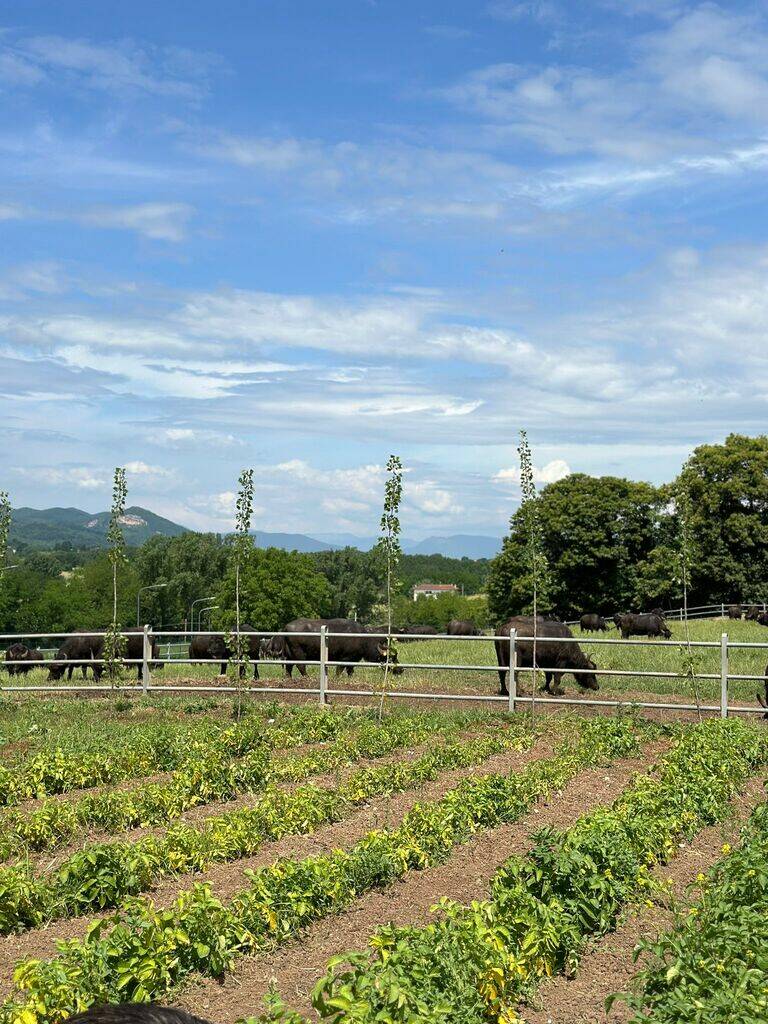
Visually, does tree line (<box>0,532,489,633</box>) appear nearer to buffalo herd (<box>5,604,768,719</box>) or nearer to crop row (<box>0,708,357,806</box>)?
buffalo herd (<box>5,604,768,719</box>)

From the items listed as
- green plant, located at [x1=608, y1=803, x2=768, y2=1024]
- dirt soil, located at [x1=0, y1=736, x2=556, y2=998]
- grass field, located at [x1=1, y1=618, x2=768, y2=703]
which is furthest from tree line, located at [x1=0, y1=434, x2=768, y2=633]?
green plant, located at [x1=608, y1=803, x2=768, y2=1024]

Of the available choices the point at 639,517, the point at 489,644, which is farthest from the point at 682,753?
the point at 639,517

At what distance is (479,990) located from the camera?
19.6 ft

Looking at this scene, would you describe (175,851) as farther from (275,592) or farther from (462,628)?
(275,592)

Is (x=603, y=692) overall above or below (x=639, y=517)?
below

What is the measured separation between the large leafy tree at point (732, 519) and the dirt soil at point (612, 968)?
52242mm

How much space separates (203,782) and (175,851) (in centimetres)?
311

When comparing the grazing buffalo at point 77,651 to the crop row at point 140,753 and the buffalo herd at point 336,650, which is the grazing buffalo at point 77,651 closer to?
the buffalo herd at point 336,650

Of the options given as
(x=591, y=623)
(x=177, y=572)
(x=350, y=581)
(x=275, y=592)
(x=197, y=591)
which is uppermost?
(x=177, y=572)

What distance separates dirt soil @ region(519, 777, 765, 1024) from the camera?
6.14m

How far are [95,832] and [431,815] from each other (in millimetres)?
3802

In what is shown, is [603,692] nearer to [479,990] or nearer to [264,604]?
[479,990]

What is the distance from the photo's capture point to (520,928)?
267 inches

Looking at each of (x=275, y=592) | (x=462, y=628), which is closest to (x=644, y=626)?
(x=462, y=628)
